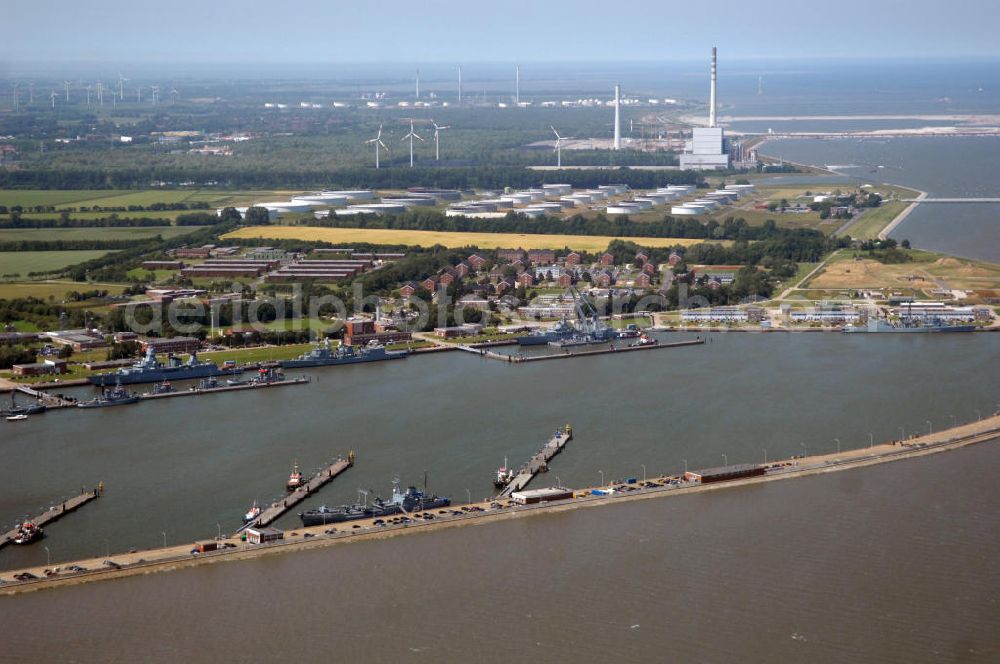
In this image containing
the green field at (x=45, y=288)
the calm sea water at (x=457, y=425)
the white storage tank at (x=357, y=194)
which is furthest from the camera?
the white storage tank at (x=357, y=194)

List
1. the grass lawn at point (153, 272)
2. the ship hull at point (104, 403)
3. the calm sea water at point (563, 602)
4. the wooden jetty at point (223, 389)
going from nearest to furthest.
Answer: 1. the calm sea water at point (563, 602)
2. the ship hull at point (104, 403)
3. the wooden jetty at point (223, 389)
4. the grass lawn at point (153, 272)

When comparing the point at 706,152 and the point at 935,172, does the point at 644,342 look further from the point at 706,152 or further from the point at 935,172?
the point at 706,152

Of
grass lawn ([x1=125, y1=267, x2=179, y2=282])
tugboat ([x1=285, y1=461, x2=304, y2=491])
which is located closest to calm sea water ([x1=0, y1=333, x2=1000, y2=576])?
tugboat ([x1=285, y1=461, x2=304, y2=491])

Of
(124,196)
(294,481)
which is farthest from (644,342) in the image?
(124,196)

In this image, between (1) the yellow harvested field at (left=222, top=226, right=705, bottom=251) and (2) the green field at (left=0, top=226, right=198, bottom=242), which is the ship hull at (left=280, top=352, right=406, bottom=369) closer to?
(1) the yellow harvested field at (left=222, top=226, right=705, bottom=251)

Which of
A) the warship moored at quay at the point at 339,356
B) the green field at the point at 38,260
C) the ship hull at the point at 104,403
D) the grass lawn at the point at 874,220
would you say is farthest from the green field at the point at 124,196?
the ship hull at the point at 104,403

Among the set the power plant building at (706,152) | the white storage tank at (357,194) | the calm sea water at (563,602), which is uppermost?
the power plant building at (706,152)

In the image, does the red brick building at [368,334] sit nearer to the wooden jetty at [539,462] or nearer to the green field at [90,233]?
the wooden jetty at [539,462]

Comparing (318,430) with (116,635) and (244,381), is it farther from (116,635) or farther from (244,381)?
(116,635)
